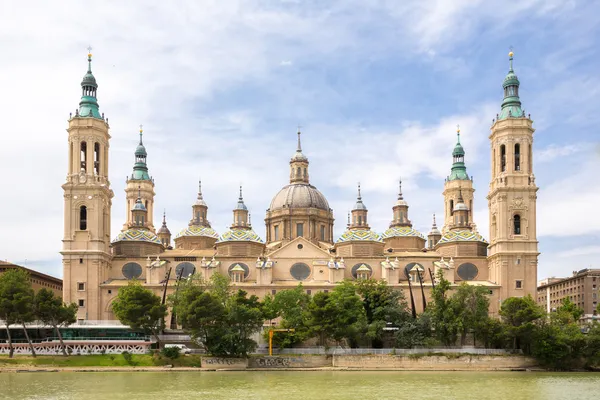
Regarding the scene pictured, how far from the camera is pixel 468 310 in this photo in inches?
3088

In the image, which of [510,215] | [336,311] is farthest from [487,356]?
[510,215]

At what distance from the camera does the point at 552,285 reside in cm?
14050

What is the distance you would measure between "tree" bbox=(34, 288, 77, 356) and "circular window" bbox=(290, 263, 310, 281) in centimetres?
2861

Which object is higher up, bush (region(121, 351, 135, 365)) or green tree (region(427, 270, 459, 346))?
green tree (region(427, 270, 459, 346))

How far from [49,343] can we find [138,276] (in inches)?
855

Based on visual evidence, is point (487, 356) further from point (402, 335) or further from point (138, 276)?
point (138, 276)

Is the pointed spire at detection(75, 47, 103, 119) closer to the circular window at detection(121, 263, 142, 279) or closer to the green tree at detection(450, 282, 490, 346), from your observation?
the circular window at detection(121, 263, 142, 279)

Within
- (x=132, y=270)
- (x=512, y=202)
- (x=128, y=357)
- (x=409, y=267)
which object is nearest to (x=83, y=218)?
(x=132, y=270)

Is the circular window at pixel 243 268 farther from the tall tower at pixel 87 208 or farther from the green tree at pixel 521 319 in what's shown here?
the green tree at pixel 521 319

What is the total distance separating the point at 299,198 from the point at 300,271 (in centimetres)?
1613

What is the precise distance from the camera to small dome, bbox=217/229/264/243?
100 metres

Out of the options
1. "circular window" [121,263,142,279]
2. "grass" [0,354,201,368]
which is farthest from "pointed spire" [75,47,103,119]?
"grass" [0,354,201,368]

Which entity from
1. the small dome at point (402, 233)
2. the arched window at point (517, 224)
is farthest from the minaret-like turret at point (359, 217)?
the arched window at point (517, 224)

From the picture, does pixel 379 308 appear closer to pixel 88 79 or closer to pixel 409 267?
pixel 409 267
